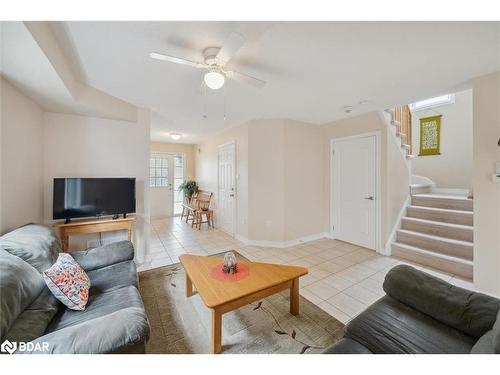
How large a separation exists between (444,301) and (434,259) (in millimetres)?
2116

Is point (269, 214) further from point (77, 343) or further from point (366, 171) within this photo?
point (77, 343)

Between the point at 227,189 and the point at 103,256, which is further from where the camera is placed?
the point at 227,189

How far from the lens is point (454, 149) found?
4402 mm

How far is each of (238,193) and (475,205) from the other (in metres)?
3.36

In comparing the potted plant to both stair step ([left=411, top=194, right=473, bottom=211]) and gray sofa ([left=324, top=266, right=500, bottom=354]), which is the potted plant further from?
gray sofa ([left=324, top=266, right=500, bottom=354])

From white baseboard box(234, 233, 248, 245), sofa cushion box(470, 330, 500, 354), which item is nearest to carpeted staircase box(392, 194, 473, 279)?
sofa cushion box(470, 330, 500, 354)

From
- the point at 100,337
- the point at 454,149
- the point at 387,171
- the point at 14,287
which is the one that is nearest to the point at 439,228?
the point at 387,171

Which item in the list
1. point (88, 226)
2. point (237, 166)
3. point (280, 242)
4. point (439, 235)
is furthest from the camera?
point (237, 166)

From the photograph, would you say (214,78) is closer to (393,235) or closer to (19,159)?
(19,159)

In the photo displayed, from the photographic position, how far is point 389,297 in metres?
1.42

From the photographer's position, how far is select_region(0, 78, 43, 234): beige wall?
1.81 meters

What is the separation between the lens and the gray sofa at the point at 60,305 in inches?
36.0

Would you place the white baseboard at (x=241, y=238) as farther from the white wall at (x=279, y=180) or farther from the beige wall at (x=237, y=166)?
the white wall at (x=279, y=180)
